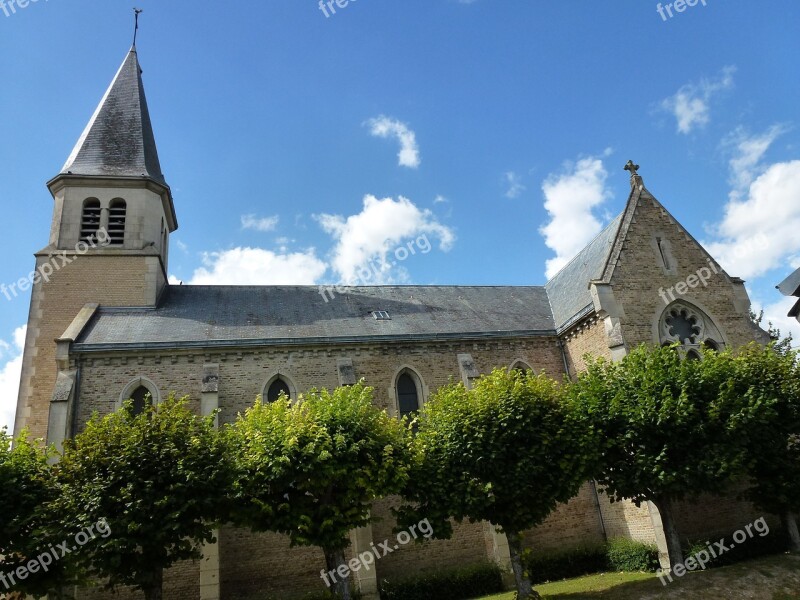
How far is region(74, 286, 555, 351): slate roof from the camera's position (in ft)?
62.8

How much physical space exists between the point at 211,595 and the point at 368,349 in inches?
350

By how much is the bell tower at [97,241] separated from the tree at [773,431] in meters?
20.2

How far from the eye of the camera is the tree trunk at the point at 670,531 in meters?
15.4

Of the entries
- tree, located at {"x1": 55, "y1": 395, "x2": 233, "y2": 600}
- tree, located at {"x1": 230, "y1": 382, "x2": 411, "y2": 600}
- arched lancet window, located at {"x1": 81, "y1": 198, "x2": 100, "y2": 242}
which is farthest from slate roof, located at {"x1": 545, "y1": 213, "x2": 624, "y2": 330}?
arched lancet window, located at {"x1": 81, "y1": 198, "x2": 100, "y2": 242}

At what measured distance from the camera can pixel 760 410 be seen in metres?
15.5

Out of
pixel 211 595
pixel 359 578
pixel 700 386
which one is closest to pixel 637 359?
pixel 700 386

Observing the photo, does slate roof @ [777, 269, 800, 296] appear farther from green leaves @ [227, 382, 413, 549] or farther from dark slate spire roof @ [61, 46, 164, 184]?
dark slate spire roof @ [61, 46, 164, 184]

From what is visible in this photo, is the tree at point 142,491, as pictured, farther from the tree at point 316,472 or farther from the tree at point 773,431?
the tree at point 773,431

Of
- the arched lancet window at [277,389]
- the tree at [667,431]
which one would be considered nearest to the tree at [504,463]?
the tree at [667,431]

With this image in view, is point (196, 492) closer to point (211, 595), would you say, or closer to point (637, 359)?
point (211, 595)

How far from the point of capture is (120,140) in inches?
968

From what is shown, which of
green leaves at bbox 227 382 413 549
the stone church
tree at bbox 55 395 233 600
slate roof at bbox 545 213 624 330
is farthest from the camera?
slate roof at bbox 545 213 624 330

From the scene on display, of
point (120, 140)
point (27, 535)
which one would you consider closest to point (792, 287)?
point (27, 535)
